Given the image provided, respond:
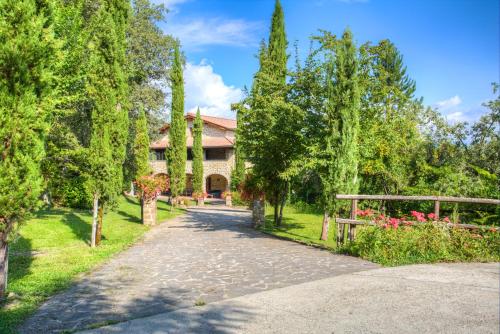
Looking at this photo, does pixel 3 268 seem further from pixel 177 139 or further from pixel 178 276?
pixel 177 139

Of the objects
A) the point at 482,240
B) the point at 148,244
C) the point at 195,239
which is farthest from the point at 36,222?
the point at 482,240

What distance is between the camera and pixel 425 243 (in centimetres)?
880

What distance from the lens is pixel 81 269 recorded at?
845 centimetres

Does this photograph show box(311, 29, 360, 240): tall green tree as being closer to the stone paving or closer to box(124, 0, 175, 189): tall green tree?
the stone paving

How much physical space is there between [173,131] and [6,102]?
23342 millimetres

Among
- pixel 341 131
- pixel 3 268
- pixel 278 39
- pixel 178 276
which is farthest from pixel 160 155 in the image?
pixel 3 268

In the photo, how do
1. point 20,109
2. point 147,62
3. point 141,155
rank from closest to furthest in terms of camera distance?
point 20,109 → point 141,155 → point 147,62

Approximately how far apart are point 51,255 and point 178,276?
4458mm

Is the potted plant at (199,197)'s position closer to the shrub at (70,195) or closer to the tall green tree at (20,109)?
the shrub at (70,195)

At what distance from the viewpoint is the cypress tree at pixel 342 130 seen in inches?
450

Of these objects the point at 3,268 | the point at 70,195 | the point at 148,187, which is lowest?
the point at 3,268

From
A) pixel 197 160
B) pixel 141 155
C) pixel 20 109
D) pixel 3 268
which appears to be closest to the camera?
pixel 20 109

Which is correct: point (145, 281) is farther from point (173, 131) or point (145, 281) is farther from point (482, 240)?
point (173, 131)

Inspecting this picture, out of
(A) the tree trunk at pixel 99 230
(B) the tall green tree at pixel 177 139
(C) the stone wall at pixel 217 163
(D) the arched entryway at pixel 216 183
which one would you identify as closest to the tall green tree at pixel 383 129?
(A) the tree trunk at pixel 99 230
